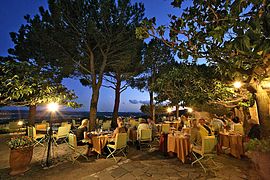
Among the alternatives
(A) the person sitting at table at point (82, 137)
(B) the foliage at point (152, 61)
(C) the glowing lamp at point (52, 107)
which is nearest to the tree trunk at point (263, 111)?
(A) the person sitting at table at point (82, 137)

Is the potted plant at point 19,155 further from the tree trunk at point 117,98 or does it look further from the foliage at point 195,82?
the tree trunk at point 117,98

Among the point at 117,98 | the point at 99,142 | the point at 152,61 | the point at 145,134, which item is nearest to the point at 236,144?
the point at 145,134

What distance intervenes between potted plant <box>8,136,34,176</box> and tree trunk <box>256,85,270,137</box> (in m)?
5.40

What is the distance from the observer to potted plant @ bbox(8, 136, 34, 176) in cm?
403

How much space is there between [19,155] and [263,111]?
558 centimetres

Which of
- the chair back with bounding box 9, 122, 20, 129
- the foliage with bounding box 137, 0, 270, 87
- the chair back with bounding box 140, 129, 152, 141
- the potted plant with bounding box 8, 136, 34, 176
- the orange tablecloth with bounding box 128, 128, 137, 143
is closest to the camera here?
the foliage with bounding box 137, 0, 270, 87

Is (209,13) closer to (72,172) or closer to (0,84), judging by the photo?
(0,84)

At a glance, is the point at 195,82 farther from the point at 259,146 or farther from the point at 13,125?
the point at 13,125

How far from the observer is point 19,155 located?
4059mm

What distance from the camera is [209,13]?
308 cm

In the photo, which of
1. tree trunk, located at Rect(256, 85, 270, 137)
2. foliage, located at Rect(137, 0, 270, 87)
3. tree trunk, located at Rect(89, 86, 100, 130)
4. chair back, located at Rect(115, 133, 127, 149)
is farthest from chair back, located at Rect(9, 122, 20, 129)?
tree trunk, located at Rect(256, 85, 270, 137)

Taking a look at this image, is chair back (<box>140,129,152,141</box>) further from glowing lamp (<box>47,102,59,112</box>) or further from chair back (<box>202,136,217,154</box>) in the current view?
glowing lamp (<box>47,102,59,112</box>)

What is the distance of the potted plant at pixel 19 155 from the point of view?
4.03m

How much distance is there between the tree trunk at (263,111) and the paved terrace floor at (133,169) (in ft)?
3.63
